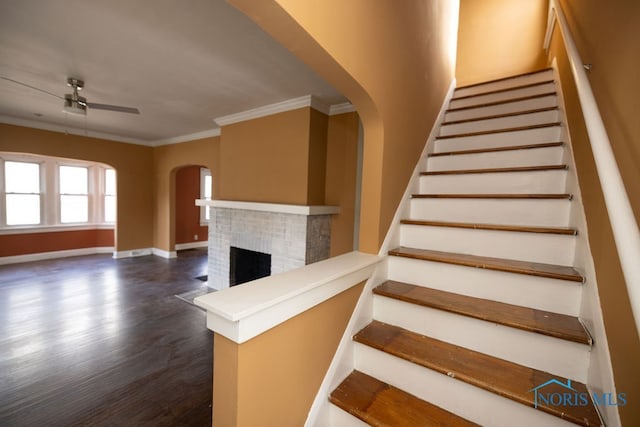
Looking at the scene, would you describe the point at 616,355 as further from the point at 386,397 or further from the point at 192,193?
the point at 192,193

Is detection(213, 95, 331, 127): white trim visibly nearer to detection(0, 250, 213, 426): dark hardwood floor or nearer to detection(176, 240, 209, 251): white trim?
detection(0, 250, 213, 426): dark hardwood floor

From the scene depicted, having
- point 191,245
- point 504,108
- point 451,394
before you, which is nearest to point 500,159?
point 504,108

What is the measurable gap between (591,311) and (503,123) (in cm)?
194

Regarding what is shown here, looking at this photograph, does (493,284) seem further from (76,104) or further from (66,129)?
(66,129)

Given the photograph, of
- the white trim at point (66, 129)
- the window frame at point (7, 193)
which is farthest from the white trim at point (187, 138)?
the window frame at point (7, 193)

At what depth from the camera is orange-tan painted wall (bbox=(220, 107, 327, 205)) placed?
3496mm

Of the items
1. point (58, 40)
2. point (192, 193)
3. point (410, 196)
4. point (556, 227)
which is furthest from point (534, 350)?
point (192, 193)

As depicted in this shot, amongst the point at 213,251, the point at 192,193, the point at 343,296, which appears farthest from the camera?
the point at 192,193

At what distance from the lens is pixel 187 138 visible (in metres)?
5.77

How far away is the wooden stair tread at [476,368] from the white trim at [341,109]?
287cm

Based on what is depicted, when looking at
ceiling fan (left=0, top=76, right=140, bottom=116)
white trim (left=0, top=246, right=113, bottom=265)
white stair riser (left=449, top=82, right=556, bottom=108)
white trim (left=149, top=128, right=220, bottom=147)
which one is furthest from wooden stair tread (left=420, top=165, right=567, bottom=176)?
white trim (left=0, top=246, right=113, bottom=265)

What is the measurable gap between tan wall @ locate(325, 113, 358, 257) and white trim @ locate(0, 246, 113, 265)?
20.9 ft

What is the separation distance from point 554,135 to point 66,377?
172 inches

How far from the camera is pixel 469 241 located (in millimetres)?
1752
